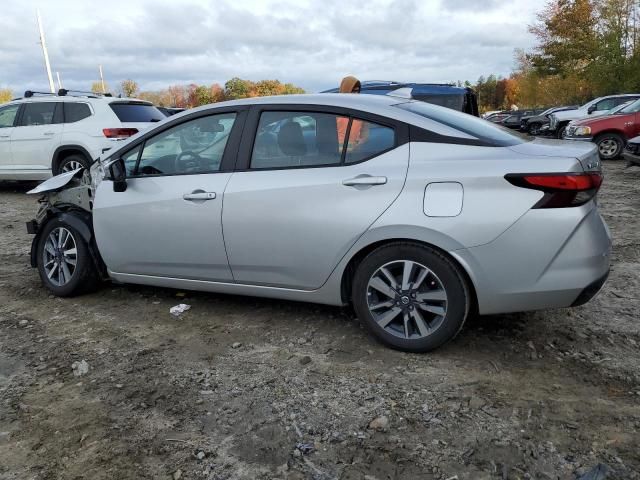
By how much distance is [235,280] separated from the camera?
3.83 metres

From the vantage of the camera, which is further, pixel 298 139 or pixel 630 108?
pixel 630 108

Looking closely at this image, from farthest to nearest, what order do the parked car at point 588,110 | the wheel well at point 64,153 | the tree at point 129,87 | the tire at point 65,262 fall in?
the tree at point 129,87
the parked car at point 588,110
the wheel well at point 64,153
the tire at point 65,262

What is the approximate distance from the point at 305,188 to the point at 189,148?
1087mm

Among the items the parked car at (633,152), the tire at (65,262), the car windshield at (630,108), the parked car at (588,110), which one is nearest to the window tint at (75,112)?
the tire at (65,262)

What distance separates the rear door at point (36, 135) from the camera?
932 cm

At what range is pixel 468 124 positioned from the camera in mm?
3529

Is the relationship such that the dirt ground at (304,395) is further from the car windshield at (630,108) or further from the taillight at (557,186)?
the car windshield at (630,108)

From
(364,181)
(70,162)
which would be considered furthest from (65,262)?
Result: (70,162)

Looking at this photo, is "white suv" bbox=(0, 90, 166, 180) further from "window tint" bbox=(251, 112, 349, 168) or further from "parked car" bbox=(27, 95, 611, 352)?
"window tint" bbox=(251, 112, 349, 168)

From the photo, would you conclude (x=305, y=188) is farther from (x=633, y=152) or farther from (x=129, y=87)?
(x=129, y=87)

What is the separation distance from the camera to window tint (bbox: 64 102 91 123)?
30.0ft

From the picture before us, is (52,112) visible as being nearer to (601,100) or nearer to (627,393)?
(627,393)

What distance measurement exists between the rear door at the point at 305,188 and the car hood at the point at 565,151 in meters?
0.71

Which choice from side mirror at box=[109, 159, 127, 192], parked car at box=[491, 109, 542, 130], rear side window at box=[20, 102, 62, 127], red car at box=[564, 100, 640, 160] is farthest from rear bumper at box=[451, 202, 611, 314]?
parked car at box=[491, 109, 542, 130]
